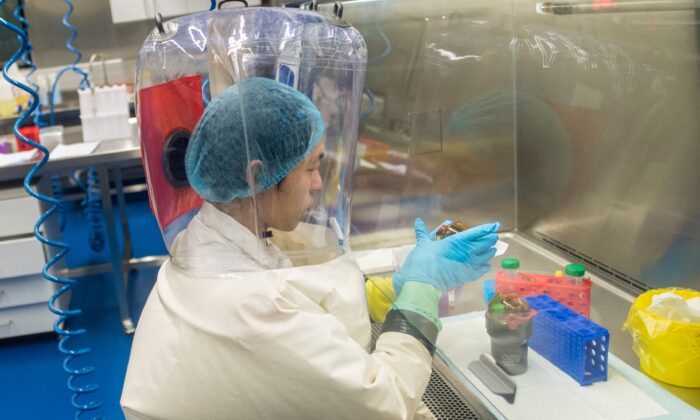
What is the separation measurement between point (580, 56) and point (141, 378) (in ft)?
3.71

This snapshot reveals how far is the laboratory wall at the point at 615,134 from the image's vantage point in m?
1.19

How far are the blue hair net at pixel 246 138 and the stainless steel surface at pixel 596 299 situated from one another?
48cm

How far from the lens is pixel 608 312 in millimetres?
1252

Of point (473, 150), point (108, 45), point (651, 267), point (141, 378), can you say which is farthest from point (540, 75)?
point (108, 45)

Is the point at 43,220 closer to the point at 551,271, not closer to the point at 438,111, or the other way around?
the point at 438,111

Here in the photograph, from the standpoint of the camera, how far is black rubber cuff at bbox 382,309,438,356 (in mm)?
993

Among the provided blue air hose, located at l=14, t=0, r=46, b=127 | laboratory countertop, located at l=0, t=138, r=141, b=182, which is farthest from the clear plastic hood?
laboratory countertop, located at l=0, t=138, r=141, b=182

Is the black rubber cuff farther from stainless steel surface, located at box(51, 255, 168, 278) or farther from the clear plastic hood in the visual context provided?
stainless steel surface, located at box(51, 255, 168, 278)

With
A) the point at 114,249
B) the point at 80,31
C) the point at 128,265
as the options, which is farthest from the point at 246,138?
the point at 80,31

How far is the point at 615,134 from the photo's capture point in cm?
137

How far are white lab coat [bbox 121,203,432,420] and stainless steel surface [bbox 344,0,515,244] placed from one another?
2.65 feet

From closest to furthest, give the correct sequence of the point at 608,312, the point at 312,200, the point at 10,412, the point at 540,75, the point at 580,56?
1. the point at 312,200
2. the point at 608,312
3. the point at 580,56
4. the point at 540,75
5. the point at 10,412

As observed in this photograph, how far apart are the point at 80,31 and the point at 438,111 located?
4187 millimetres

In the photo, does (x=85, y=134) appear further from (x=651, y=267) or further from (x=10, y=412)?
(x=651, y=267)
